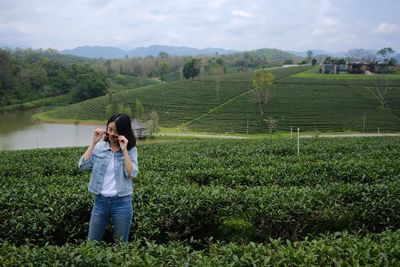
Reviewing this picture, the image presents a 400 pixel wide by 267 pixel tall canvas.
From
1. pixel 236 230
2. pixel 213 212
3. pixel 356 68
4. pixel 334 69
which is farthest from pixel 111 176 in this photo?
pixel 356 68

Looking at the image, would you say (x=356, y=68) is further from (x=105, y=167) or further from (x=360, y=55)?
(x=105, y=167)

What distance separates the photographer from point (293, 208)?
20.5ft

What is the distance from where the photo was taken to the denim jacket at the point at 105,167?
493cm

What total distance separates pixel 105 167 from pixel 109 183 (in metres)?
0.20

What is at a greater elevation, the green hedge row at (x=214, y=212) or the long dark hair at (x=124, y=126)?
the long dark hair at (x=124, y=126)

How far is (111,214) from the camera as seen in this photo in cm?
498

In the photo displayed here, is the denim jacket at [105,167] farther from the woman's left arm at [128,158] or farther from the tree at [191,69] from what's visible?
the tree at [191,69]

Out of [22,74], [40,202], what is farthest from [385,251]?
[22,74]

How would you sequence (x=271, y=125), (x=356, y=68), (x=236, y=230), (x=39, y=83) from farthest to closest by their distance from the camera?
(x=356, y=68), (x=39, y=83), (x=271, y=125), (x=236, y=230)

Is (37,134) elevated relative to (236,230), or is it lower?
lower

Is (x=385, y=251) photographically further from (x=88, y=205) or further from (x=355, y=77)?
(x=355, y=77)

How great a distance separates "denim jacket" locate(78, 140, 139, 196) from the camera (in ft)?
16.2

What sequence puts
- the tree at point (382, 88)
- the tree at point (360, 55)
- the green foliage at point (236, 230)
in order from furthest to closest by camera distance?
1. the tree at point (360, 55)
2. the tree at point (382, 88)
3. the green foliage at point (236, 230)

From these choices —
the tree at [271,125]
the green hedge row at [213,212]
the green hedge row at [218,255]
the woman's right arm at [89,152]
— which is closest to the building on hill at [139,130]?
the tree at [271,125]
